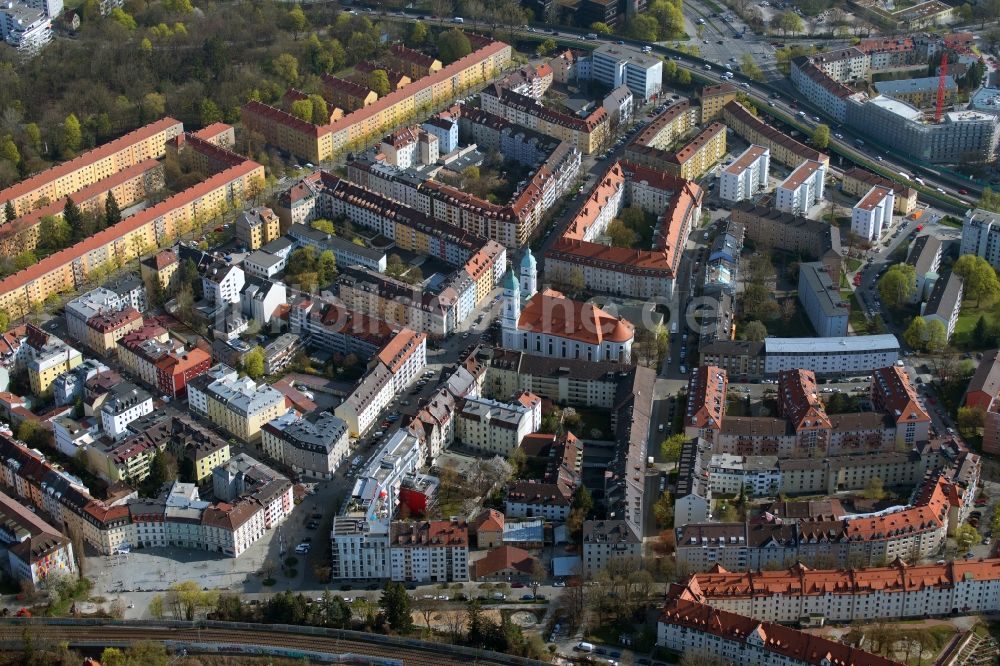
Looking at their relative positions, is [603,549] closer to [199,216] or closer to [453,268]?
[453,268]

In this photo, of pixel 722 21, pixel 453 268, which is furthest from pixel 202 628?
pixel 722 21

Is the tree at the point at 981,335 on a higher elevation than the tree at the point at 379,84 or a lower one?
lower

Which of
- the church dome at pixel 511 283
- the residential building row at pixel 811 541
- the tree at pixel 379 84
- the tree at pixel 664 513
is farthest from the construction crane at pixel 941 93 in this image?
the tree at pixel 664 513

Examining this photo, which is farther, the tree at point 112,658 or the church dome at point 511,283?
the church dome at point 511,283

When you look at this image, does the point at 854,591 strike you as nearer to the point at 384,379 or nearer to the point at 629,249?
the point at 384,379

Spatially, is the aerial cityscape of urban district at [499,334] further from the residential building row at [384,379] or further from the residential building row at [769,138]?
the residential building row at [769,138]

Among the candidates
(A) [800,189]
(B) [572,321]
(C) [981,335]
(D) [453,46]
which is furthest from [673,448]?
(D) [453,46]
